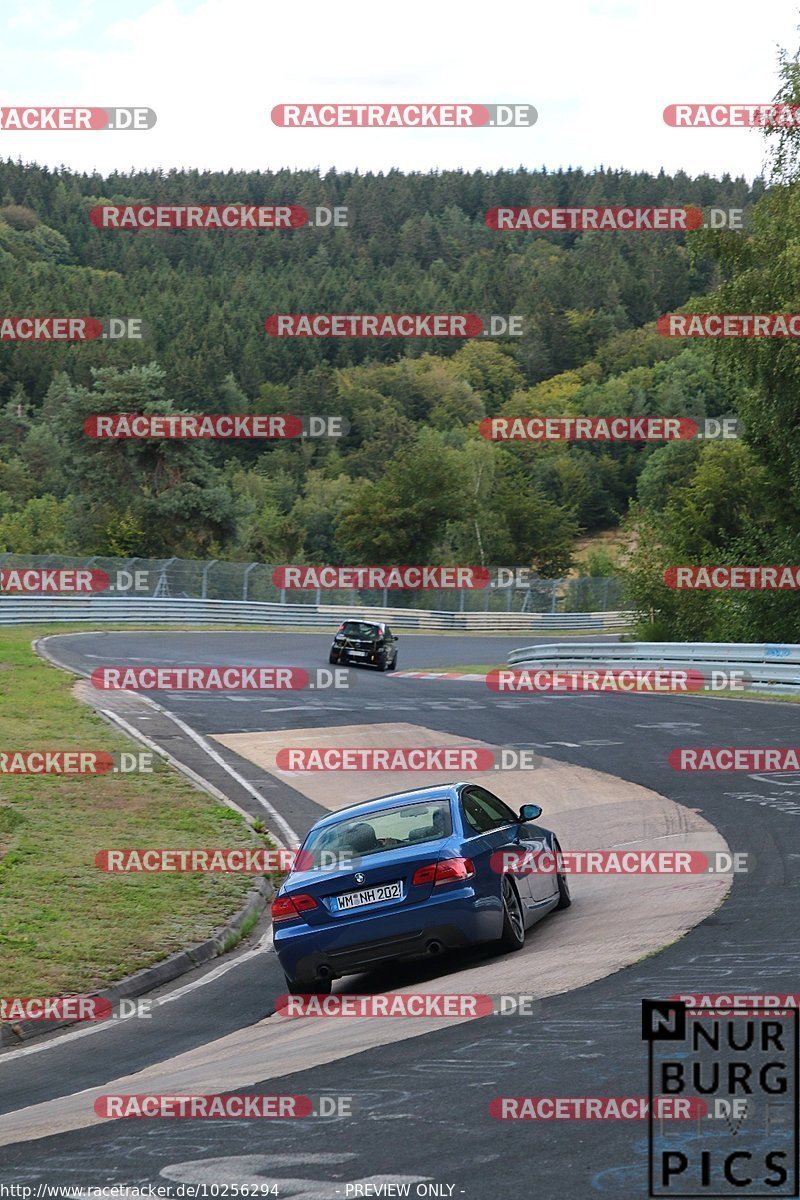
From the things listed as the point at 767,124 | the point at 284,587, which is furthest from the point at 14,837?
the point at 284,587

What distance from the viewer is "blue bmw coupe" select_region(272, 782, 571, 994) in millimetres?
10148

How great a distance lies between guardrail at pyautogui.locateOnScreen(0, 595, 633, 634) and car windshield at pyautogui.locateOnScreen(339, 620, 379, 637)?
31.5ft

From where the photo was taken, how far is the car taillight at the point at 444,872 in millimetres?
10188

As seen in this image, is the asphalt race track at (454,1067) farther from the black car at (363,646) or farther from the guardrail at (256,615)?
the guardrail at (256,615)

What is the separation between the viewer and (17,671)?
32312mm

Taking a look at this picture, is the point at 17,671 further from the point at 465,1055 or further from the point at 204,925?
the point at 465,1055

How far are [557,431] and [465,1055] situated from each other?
112 feet

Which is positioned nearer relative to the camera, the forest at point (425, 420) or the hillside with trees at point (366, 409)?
the forest at point (425, 420)

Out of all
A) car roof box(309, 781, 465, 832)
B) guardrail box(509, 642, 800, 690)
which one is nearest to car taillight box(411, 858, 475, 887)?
car roof box(309, 781, 465, 832)

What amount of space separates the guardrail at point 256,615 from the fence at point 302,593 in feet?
1.89

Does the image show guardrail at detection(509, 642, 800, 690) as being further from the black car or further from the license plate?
the license plate

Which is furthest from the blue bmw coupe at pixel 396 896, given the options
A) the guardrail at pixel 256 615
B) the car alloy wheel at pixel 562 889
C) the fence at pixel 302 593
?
the fence at pixel 302 593

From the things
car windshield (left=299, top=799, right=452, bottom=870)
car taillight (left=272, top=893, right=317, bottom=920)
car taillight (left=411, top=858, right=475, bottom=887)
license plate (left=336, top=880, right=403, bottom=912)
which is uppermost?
car windshield (left=299, top=799, right=452, bottom=870)

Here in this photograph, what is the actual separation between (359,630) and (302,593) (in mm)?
19979
